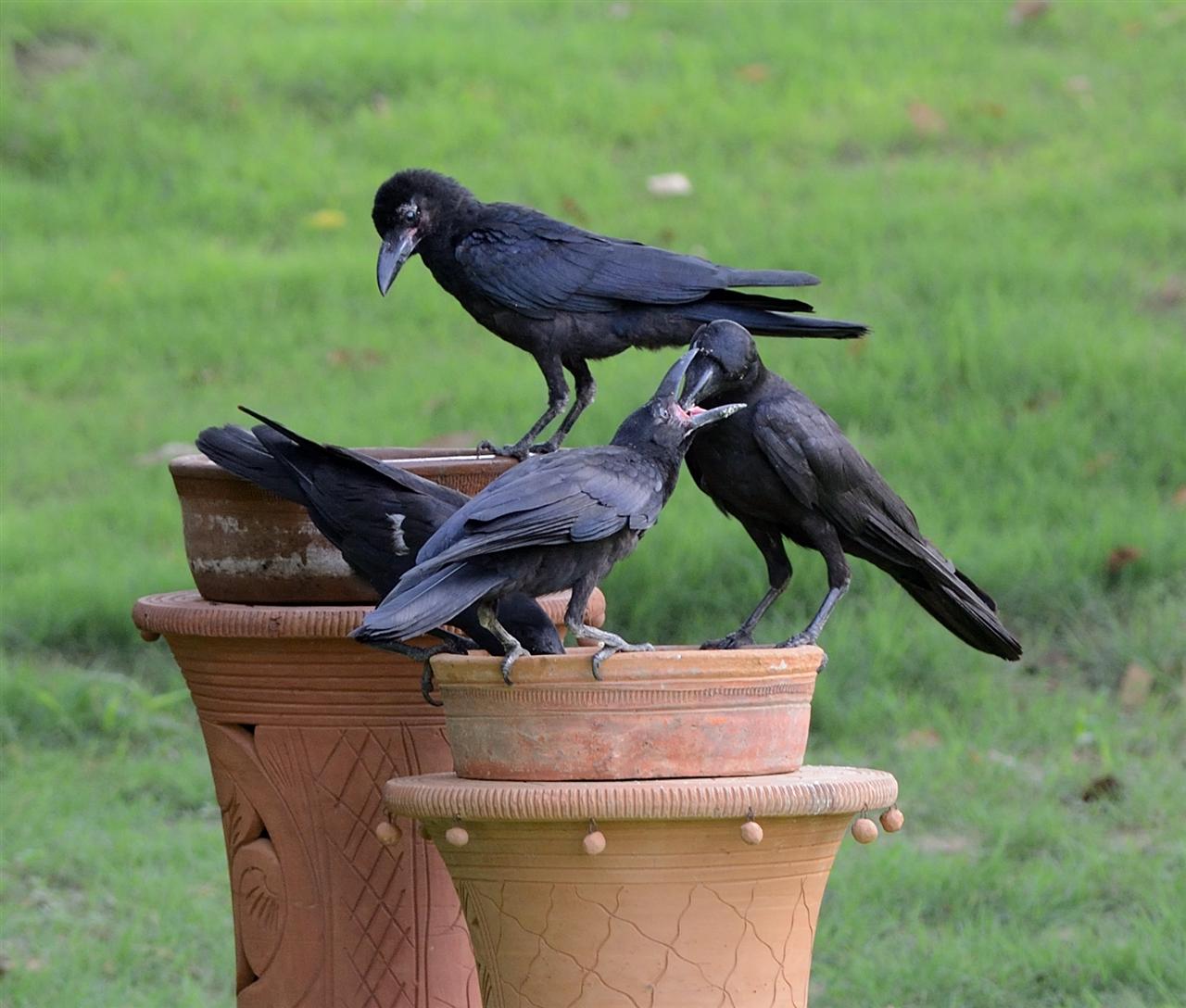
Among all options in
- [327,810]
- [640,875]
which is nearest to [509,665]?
[640,875]

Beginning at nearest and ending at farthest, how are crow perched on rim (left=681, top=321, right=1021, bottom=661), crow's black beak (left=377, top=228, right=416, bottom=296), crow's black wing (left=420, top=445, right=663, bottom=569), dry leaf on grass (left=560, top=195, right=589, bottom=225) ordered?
crow's black wing (left=420, top=445, right=663, bottom=569) < crow perched on rim (left=681, top=321, right=1021, bottom=661) < crow's black beak (left=377, top=228, right=416, bottom=296) < dry leaf on grass (left=560, top=195, right=589, bottom=225)

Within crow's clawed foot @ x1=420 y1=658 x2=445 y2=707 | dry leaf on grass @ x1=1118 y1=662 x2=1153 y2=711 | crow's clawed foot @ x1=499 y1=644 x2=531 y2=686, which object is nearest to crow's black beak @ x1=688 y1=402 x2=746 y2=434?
→ crow's clawed foot @ x1=499 y1=644 x2=531 y2=686

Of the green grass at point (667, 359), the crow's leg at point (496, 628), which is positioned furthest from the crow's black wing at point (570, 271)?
the green grass at point (667, 359)

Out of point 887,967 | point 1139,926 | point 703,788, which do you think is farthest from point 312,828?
point 1139,926

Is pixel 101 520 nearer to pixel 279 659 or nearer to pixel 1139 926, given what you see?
pixel 279 659

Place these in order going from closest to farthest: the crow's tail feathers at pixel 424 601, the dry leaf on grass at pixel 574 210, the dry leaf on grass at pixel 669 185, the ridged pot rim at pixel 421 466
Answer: the crow's tail feathers at pixel 424 601 < the ridged pot rim at pixel 421 466 < the dry leaf on grass at pixel 574 210 < the dry leaf on grass at pixel 669 185

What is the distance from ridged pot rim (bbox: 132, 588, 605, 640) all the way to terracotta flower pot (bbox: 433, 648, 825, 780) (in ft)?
1.52

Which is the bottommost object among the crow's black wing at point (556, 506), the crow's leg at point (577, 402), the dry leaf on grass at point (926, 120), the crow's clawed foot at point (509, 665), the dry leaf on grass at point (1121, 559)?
the dry leaf on grass at point (1121, 559)

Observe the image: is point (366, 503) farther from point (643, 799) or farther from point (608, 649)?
point (643, 799)

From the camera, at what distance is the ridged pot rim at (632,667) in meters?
2.47

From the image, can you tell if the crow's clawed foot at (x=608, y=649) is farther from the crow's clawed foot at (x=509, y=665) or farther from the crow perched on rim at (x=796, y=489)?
the crow perched on rim at (x=796, y=489)

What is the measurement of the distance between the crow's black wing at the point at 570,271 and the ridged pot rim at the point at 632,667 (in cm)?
104

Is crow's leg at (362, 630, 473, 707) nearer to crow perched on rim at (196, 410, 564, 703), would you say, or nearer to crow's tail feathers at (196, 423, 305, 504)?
crow perched on rim at (196, 410, 564, 703)

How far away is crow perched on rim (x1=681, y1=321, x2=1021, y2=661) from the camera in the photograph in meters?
2.89
